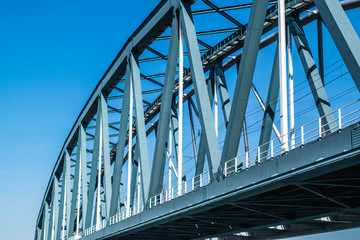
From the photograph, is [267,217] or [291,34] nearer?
[267,217]

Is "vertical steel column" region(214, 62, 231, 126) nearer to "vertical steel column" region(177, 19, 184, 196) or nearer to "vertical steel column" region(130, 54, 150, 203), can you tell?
"vertical steel column" region(130, 54, 150, 203)

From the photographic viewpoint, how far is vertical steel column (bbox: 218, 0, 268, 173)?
19.4 m

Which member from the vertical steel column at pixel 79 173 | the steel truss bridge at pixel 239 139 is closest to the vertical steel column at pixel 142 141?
the steel truss bridge at pixel 239 139

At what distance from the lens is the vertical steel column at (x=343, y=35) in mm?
13938

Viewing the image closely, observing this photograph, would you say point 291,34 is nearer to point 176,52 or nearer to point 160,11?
point 176,52

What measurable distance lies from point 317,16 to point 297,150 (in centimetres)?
1818

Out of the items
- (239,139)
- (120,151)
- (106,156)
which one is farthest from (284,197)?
(106,156)

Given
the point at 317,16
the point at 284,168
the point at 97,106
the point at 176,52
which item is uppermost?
the point at 97,106

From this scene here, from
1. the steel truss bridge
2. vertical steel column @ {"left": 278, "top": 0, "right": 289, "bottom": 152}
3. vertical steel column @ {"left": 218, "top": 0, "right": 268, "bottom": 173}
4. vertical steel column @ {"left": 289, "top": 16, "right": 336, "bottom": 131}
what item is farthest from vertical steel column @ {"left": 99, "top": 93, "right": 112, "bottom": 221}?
vertical steel column @ {"left": 278, "top": 0, "right": 289, "bottom": 152}

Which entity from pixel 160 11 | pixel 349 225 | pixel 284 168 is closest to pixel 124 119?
pixel 160 11

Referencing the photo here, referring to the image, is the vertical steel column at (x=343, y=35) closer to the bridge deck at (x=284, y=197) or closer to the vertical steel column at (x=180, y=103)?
the bridge deck at (x=284, y=197)

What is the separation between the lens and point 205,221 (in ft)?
91.1

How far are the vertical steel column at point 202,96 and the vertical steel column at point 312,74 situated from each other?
5784 millimetres

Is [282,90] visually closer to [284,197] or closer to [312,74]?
[284,197]
